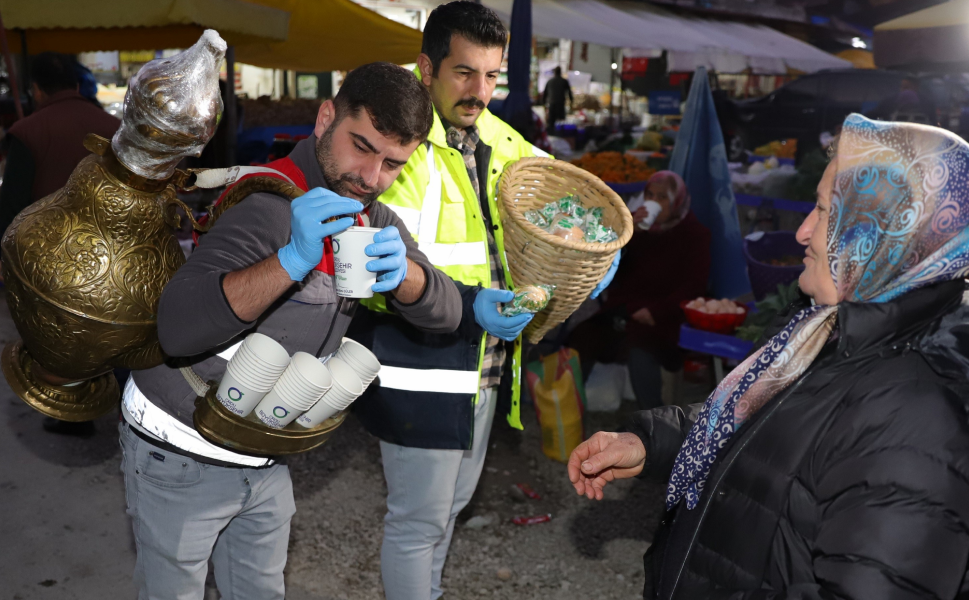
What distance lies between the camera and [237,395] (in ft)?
Answer: 5.75

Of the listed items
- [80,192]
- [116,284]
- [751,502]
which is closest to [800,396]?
[751,502]

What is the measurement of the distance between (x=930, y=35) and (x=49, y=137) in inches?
294

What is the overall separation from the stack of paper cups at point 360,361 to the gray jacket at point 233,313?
10 centimetres

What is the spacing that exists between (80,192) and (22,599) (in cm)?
225

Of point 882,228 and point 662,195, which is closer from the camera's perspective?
point 882,228

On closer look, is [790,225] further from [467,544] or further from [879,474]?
[879,474]

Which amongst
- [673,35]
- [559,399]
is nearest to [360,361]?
[559,399]

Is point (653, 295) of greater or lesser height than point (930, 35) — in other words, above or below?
below

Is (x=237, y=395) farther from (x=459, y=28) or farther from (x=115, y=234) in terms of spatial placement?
(x=459, y=28)

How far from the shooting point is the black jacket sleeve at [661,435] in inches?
77.9

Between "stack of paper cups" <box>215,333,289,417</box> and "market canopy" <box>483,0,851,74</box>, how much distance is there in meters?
10.1

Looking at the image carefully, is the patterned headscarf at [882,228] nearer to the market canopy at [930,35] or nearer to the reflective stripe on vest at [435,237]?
the reflective stripe on vest at [435,237]

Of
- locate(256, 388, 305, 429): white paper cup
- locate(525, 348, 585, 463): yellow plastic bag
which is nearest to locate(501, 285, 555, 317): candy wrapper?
locate(256, 388, 305, 429): white paper cup

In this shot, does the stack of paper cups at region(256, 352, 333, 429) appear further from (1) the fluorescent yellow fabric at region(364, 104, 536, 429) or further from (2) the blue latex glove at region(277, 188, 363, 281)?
(1) the fluorescent yellow fabric at region(364, 104, 536, 429)
